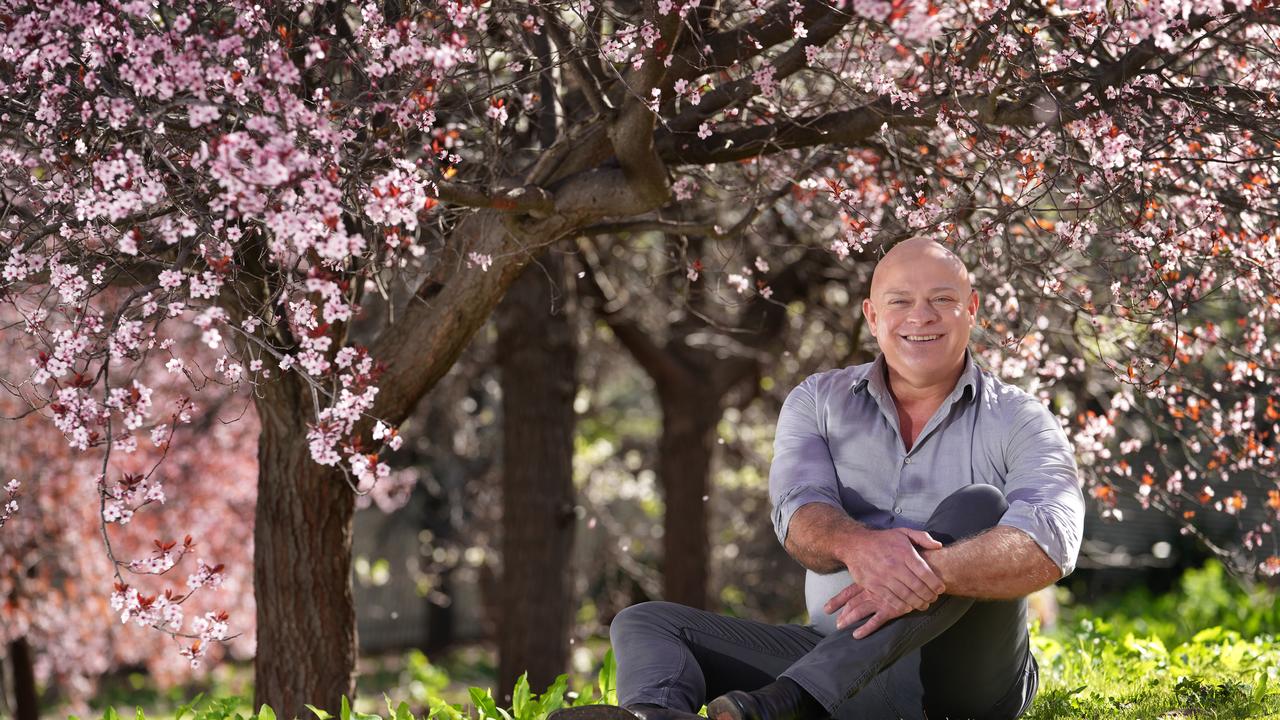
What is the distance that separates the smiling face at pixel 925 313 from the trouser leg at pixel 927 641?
0.47 meters

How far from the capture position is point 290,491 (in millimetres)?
5121

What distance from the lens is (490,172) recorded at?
4.37 meters

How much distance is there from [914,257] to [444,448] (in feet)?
27.0

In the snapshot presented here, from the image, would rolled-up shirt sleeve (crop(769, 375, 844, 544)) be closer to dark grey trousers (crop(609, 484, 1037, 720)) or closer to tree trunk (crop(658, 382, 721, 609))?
dark grey trousers (crop(609, 484, 1037, 720))

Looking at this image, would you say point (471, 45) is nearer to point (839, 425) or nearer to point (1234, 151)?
point (839, 425)

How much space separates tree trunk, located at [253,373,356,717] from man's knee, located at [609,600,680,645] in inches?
73.7

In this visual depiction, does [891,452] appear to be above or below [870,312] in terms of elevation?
below

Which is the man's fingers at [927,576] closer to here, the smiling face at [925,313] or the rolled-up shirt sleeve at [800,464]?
the rolled-up shirt sleeve at [800,464]

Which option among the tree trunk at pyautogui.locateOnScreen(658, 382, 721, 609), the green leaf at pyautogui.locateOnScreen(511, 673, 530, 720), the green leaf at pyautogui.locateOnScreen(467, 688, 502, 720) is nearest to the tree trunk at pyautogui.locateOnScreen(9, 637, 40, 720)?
the tree trunk at pyautogui.locateOnScreen(658, 382, 721, 609)

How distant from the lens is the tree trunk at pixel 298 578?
16.8ft

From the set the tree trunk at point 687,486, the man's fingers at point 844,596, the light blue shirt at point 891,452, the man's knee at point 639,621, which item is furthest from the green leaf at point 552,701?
the tree trunk at point 687,486

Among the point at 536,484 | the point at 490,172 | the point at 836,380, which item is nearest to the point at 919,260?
the point at 836,380

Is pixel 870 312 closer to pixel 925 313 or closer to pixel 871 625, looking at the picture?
pixel 925 313

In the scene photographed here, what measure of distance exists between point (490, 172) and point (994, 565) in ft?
7.05
